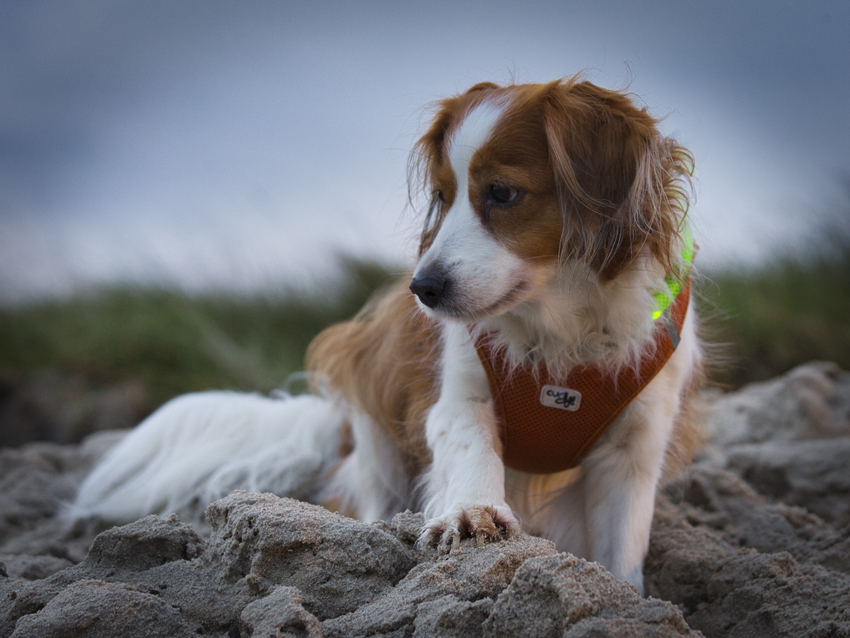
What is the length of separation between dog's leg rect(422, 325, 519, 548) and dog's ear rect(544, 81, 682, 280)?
513mm

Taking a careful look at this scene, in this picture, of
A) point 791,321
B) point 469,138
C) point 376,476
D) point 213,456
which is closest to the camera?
point 469,138

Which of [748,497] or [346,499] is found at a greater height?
[748,497]

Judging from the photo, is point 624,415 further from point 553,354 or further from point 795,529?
point 795,529

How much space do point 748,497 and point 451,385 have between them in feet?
5.07

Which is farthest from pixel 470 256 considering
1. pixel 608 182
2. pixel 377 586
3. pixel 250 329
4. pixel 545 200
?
pixel 250 329

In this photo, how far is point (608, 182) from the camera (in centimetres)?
201

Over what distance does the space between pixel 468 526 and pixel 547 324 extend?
683 millimetres

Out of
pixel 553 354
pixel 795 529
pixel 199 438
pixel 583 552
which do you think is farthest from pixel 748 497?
pixel 199 438

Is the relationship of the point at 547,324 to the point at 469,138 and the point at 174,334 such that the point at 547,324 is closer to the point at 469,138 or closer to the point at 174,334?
the point at 469,138

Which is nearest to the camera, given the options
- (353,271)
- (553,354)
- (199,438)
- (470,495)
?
(470,495)

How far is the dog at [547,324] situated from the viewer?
6.47 ft

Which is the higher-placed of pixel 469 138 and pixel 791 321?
pixel 469 138

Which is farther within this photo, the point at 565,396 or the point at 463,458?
A: the point at 565,396

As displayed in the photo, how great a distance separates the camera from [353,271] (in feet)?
20.0
